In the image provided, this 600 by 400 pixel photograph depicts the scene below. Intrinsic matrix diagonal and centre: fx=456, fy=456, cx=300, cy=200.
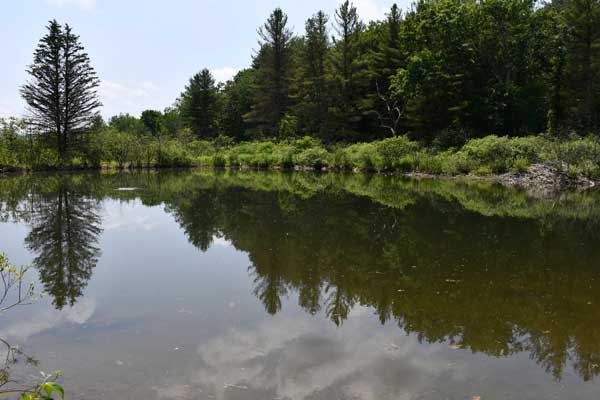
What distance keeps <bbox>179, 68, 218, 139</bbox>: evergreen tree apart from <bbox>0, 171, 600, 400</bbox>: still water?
58.0 metres

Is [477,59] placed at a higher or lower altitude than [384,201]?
higher

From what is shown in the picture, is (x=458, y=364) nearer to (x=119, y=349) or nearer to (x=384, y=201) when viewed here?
(x=119, y=349)

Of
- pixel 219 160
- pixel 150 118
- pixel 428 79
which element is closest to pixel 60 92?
pixel 219 160

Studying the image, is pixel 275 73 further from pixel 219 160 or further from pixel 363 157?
pixel 363 157

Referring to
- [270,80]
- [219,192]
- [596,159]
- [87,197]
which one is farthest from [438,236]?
[270,80]

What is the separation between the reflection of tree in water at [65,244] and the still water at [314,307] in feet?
0.17

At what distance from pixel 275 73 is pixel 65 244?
160 ft

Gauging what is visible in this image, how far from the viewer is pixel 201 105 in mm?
68625

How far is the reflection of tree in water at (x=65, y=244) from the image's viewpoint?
6921mm

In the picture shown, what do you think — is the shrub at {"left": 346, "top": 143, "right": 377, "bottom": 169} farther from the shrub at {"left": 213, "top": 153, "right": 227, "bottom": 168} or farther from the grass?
the shrub at {"left": 213, "top": 153, "right": 227, "bottom": 168}

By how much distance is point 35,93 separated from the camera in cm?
3956

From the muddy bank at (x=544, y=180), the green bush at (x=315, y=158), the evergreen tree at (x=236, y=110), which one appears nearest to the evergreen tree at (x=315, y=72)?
the green bush at (x=315, y=158)

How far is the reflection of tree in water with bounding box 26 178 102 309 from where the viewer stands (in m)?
6.92

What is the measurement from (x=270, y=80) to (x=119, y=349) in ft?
176
